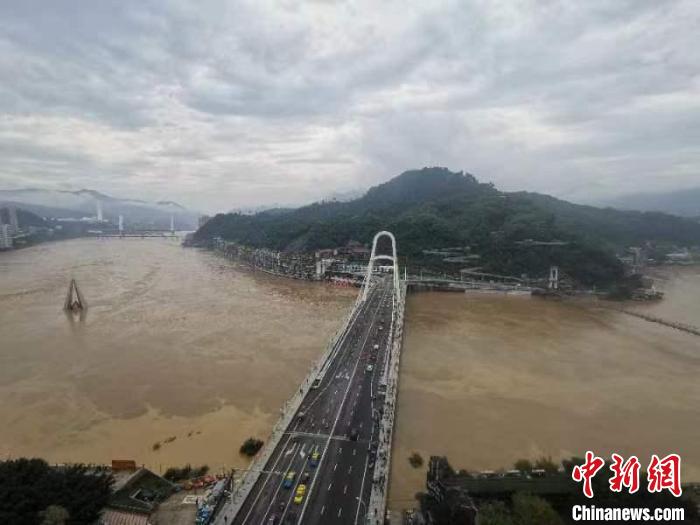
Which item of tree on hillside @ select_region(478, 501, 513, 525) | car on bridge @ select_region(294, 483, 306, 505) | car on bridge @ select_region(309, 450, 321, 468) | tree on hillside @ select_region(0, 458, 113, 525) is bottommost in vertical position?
car on bridge @ select_region(294, 483, 306, 505)

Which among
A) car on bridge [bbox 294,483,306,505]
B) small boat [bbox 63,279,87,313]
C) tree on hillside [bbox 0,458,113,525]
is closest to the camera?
tree on hillside [bbox 0,458,113,525]

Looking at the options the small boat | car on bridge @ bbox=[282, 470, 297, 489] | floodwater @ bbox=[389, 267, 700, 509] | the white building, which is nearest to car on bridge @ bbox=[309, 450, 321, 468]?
car on bridge @ bbox=[282, 470, 297, 489]

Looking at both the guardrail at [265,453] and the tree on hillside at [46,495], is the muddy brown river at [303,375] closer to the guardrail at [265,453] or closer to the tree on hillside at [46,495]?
the guardrail at [265,453]

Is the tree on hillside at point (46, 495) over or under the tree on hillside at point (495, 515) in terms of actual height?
over

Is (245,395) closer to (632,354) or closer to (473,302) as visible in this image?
(632,354)

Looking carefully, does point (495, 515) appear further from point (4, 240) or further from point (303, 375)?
point (4, 240)

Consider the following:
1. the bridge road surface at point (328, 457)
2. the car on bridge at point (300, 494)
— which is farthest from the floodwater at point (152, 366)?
the car on bridge at point (300, 494)

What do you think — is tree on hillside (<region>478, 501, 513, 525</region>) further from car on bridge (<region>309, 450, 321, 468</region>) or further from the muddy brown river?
car on bridge (<region>309, 450, 321, 468</region>)
